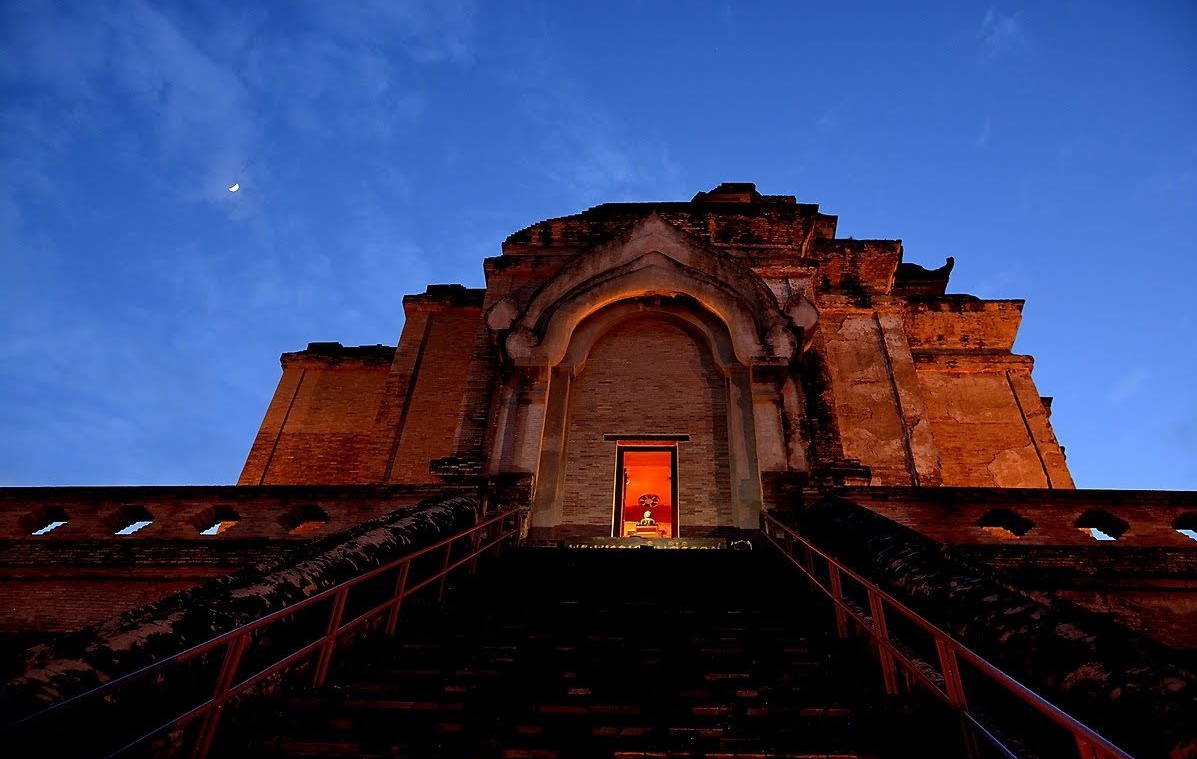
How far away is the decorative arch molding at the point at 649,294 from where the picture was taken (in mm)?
10281

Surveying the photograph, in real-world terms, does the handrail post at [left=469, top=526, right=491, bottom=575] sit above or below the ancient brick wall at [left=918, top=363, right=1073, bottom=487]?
below

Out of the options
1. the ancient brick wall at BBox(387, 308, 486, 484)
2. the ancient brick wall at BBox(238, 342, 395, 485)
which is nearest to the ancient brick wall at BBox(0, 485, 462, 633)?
the ancient brick wall at BBox(387, 308, 486, 484)

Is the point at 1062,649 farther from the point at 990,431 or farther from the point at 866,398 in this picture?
the point at 990,431

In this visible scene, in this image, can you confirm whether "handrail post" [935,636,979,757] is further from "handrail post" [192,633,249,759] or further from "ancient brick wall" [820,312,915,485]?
"ancient brick wall" [820,312,915,485]

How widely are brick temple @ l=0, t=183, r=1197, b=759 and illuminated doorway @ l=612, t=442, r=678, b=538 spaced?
12cm

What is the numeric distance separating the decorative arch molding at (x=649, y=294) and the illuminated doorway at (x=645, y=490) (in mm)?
2092

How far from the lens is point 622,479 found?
10031mm

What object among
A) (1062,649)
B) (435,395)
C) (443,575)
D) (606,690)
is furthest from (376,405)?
(1062,649)

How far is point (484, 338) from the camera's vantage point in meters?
11.5

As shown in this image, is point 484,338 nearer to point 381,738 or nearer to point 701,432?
point 701,432

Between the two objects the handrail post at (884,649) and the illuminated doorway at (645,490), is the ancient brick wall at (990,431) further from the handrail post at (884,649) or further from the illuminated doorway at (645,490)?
the handrail post at (884,649)

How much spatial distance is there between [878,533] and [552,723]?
3397mm

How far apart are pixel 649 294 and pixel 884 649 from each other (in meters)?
8.01

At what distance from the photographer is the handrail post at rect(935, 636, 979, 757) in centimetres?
304
